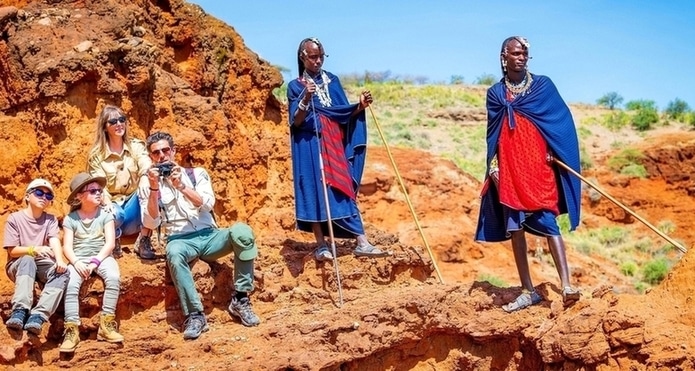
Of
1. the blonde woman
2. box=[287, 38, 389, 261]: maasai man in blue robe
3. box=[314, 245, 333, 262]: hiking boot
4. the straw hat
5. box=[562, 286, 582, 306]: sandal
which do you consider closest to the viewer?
the straw hat

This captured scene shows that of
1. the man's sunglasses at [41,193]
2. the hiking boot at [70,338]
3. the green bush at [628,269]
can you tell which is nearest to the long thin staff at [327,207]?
the hiking boot at [70,338]

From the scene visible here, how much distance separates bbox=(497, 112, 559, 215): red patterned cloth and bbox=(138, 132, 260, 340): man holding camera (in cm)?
207

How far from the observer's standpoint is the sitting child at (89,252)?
19.1 ft

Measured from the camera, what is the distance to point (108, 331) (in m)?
5.94

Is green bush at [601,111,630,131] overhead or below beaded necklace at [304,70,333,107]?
below

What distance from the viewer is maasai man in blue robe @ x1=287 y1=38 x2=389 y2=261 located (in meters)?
7.49

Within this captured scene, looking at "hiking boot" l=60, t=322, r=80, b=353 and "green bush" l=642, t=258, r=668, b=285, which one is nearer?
"hiking boot" l=60, t=322, r=80, b=353

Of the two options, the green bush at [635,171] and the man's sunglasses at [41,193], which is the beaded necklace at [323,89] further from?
the green bush at [635,171]

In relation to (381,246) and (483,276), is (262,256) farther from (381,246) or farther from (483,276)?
(483,276)

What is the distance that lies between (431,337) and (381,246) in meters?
1.51

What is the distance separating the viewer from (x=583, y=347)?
5.89m

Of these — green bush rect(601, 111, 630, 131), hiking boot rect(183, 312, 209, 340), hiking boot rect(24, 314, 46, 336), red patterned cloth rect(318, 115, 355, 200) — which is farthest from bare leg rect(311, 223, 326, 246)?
green bush rect(601, 111, 630, 131)

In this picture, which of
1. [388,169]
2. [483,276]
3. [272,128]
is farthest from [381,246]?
[388,169]

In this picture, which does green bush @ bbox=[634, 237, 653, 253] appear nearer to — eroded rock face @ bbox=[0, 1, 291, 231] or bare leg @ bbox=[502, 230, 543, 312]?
eroded rock face @ bbox=[0, 1, 291, 231]
